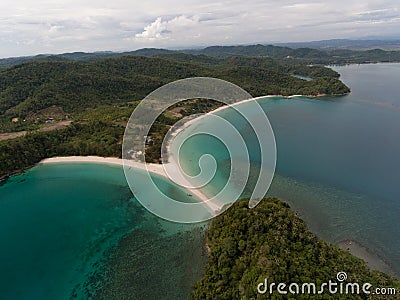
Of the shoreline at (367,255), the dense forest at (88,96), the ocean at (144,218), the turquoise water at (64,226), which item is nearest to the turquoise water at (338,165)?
the ocean at (144,218)

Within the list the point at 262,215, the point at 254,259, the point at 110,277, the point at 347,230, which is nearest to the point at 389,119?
the point at 347,230

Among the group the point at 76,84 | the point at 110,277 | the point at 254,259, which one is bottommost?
the point at 110,277

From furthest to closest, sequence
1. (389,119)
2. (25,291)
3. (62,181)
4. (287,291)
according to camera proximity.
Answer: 1. (389,119)
2. (62,181)
3. (25,291)
4. (287,291)

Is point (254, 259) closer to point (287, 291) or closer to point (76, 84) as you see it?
point (287, 291)

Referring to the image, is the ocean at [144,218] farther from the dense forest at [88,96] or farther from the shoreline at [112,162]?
the dense forest at [88,96]

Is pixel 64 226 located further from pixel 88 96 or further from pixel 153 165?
pixel 88 96

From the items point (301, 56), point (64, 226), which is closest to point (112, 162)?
point (64, 226)
